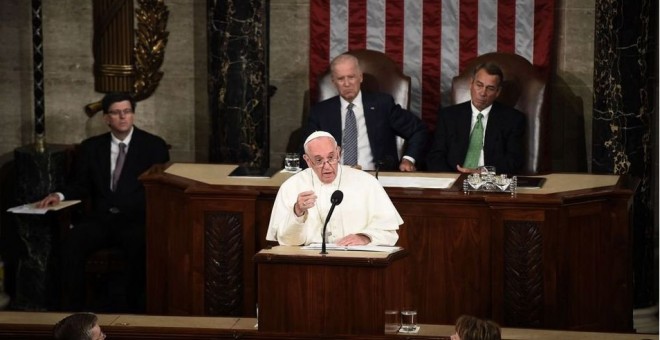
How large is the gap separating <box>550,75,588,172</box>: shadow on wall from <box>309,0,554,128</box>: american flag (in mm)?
284

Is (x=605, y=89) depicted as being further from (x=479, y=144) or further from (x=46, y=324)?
(x=46, y=324)

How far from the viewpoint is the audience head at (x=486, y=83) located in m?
9.77

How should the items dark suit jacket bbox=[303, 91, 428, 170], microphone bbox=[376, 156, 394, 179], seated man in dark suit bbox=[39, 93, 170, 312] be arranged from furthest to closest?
1. dark suit jacket bbox=[303, 91, 428, 170]
2. seated man in dark suit bbox=[39, 93, 170, 312]
3. microphone bbox=[376, 156, 394, 179]

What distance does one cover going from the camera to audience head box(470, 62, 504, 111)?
9773 mm

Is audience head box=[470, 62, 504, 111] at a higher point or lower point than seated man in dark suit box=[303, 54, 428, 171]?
higher

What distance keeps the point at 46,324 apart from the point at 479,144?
366 cm

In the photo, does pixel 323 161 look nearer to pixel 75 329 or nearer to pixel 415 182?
pixel 415 182

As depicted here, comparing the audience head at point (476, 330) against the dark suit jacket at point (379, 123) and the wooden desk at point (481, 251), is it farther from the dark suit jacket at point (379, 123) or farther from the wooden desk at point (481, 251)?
the dark suit jacket at point (379, 123)

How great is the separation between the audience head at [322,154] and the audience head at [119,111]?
219 cm

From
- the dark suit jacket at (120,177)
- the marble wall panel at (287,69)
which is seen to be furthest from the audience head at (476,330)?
the marble wall panel at (287,69)

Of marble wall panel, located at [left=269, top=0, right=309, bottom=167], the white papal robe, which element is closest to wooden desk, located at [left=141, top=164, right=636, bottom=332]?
the white papal robe

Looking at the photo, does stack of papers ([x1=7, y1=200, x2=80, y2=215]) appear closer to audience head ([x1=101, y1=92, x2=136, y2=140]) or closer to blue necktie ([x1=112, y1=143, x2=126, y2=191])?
blue necktie ([x1=112, y1=143, x2=126, y2=191])

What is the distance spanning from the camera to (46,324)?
7.35 metres

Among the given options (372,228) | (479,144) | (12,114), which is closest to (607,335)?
(372,228)
